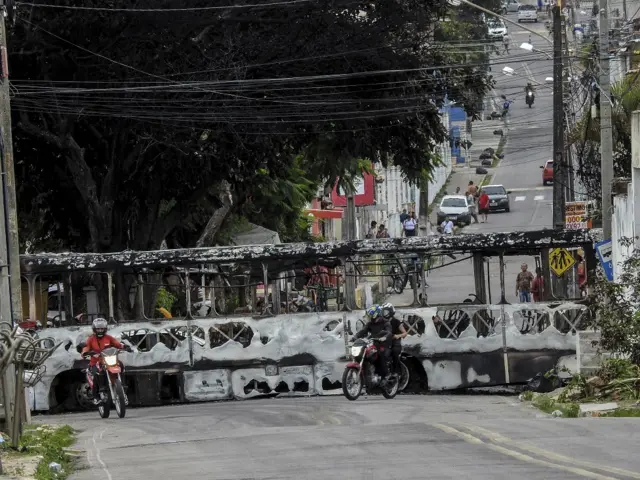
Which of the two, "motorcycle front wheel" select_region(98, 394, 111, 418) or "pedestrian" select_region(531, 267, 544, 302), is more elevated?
"pedestrian" select_region(531, 267, 544, 302)

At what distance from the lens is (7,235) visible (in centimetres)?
1964

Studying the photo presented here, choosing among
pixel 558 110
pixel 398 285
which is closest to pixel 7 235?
pixel 398 285

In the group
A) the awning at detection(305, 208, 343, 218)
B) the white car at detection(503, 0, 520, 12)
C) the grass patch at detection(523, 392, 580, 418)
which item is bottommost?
the grass patch at detection(523, 392, 580, 418)

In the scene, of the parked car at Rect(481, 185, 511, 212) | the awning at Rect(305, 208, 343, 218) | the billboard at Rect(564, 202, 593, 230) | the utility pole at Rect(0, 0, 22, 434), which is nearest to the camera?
the utility pole at Rect(0, 0, 22, 434)

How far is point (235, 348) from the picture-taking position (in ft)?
81.8

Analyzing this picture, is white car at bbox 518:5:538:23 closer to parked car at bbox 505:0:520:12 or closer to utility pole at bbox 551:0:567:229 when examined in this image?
parked car at bbox 505:0:520:12

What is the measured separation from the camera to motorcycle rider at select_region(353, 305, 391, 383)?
2208cm

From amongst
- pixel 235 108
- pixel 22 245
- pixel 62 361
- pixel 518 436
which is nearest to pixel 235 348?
pixel 62 361

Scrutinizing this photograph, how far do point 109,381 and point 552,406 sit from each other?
23.3 feet

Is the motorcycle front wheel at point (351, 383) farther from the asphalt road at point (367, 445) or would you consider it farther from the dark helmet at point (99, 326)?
the dark helmet at point (99, 326)

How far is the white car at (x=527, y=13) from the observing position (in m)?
99.2

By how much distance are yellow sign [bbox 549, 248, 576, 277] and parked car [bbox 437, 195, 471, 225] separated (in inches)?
1543

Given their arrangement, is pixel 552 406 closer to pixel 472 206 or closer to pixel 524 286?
Result: pixel 524 286

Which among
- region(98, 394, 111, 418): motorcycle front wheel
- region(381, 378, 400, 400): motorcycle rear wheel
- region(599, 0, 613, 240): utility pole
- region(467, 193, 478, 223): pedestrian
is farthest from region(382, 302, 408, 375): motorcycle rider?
region(467, 193, 478, 223): pedestrian
